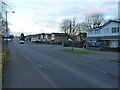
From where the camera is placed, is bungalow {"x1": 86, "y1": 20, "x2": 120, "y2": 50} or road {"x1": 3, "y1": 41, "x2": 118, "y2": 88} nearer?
road {"x1": 3, "y1": 41, "x2": 118, "y2": 88}

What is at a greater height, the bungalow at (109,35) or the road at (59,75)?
the bungalow at (109,35)

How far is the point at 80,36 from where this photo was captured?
80875 mm

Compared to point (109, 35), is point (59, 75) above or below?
below

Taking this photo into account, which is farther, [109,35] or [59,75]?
[109,35]

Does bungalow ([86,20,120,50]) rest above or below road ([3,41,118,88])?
above

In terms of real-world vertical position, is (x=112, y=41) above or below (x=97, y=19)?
below

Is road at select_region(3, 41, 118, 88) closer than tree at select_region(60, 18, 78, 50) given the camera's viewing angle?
Yes

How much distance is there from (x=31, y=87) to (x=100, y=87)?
2758 millimetres

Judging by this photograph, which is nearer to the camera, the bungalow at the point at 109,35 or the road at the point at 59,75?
the road at the point at 59,75

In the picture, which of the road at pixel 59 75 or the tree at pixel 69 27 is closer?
the road at pixel 59 75

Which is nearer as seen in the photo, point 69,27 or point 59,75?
point 59,75

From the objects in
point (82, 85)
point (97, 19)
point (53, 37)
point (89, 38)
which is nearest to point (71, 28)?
point (97, 19)

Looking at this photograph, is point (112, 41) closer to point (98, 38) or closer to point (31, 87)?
point (98, 38)

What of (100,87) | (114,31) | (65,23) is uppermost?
(65,23)
